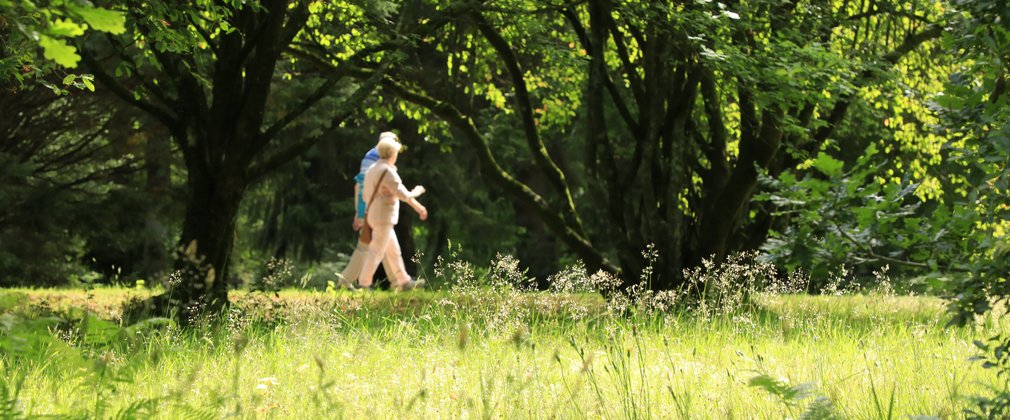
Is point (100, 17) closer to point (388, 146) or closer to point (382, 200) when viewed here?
point (388, 146)

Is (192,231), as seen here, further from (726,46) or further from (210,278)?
(726,46)

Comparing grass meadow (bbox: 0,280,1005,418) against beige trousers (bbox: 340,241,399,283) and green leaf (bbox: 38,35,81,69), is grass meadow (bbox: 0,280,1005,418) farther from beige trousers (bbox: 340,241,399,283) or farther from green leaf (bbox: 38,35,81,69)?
beige trousers (bbox: 340,241,399,283)

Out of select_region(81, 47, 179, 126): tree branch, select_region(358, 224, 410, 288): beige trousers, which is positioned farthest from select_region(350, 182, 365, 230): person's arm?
select_region(81, 47, 179, 126): tree branch

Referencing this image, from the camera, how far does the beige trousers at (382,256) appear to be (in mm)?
14105

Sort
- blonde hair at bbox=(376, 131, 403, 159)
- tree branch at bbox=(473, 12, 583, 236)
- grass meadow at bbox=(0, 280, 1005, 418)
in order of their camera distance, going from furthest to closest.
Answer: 1. blonde hair at bbox=(376, 131, 403, 159)
2. tree branch at bbox=(473, 12, 583, 236)
3. grass meadow at bbox=(0, 280, 1005, 418)

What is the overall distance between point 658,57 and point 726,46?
72.2 inches

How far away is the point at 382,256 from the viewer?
47.3 feet

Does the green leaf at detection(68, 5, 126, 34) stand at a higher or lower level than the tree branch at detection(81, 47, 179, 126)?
lower

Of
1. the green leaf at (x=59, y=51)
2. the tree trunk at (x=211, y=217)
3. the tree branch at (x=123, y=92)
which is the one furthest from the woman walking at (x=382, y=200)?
the green leaf at (x=59, y=51)

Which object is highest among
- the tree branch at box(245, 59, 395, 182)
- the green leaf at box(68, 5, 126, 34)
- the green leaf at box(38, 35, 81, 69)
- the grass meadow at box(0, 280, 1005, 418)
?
the tree branch at box(245, 59, 395, 182)

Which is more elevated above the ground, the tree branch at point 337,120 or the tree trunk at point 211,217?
the tree branch at point 337,120

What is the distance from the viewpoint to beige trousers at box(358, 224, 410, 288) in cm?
1410

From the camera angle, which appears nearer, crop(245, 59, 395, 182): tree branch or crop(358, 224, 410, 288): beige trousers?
crop(245, 59, 395, 182): tree branch

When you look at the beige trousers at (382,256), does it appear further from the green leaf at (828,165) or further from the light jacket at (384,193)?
the green leaf at (828,165)
